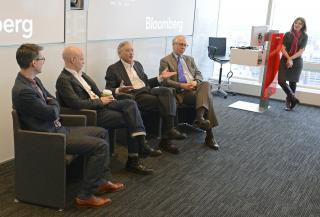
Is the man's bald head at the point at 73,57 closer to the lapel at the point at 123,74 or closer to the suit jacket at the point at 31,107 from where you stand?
the suit jacket at the point at 31,107

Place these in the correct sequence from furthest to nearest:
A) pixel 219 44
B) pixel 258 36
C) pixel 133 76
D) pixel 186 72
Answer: pixel 219 44, pixel 258 36, pixel 186 72, pixel 133 76

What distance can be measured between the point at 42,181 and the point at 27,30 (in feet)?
4.93

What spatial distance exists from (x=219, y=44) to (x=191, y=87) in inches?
120

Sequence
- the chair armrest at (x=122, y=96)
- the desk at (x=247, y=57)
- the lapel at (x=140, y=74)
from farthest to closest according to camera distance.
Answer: the desk at (x=247, y=57) → the lapel at (x=140, y=74) → the chair armrest at (x=122, y=96)

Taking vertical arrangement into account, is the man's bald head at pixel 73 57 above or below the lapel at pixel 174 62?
above

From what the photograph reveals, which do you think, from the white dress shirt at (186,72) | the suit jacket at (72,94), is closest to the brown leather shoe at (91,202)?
the suit jacket at (72,94)

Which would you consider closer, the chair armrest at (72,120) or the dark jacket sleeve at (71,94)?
the chair armrest at (72,120)

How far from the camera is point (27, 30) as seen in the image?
140 inches

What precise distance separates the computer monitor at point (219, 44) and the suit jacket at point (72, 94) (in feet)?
14.1

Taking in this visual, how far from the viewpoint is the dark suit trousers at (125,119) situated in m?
3.58

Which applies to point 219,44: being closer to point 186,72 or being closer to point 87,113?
point 186,72

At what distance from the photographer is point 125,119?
3615 mm

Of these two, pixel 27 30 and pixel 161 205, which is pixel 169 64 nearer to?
pixel 27 30

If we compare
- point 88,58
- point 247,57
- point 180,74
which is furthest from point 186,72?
point 247,57
